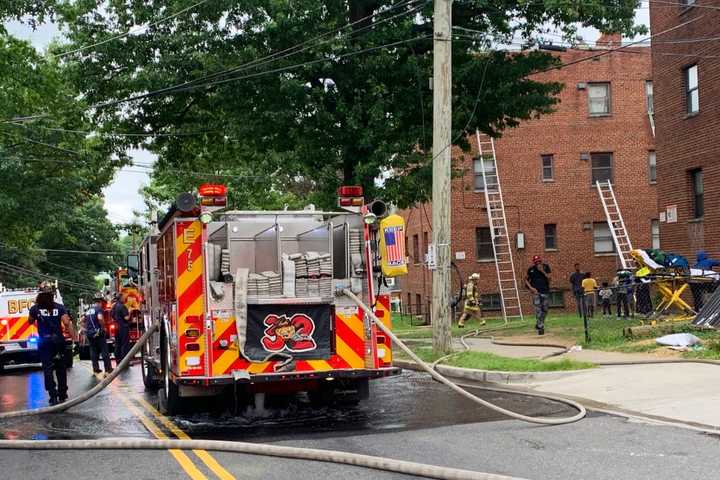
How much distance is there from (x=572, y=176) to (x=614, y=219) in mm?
2501

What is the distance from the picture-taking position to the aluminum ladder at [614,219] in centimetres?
3697

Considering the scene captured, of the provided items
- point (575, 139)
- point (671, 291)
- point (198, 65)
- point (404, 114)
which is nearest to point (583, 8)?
point (404, 114)

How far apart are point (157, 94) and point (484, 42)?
8122mm

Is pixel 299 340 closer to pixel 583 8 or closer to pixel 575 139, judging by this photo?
pixel 583 8

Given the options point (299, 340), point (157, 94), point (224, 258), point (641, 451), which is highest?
point (157, 94)

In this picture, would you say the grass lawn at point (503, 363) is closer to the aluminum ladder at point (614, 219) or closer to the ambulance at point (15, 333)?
the ambulance at point (15, 333)

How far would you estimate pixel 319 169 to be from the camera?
21.9m

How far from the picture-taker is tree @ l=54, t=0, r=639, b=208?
68.3 ft

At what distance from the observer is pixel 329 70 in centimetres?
2094

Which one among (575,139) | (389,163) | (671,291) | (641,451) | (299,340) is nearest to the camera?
(641,451)

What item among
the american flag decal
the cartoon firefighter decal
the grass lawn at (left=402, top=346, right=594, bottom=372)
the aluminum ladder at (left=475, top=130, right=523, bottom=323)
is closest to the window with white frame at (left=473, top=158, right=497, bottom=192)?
the aluminum ladder at (left=475, top=130, right=523, bottom=323)

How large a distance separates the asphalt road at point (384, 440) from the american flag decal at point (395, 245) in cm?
180

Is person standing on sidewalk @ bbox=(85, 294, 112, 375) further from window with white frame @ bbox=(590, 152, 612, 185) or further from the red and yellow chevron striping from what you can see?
window with white frame @ bbox=(590, 152, 612, 185)

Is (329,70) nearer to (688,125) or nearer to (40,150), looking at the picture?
(688,125)
